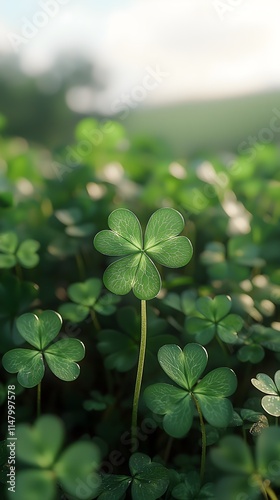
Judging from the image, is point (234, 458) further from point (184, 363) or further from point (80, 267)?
point (80, 267)

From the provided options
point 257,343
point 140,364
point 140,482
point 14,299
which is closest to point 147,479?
point 140,482

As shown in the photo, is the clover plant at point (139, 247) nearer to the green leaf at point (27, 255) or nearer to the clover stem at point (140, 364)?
the clover stem at point (140, 364)

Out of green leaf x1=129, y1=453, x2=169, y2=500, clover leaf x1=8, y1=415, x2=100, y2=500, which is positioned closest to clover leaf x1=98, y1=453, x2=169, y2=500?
green leaf x1=129, y1=453, x2=169, y2=500

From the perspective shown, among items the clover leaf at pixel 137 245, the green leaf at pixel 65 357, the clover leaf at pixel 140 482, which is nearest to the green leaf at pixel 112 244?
the clover leaf at pixel 137 245

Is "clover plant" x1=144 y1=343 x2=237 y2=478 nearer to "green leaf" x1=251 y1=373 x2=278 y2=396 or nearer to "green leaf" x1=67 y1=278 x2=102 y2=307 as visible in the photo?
"green leaf" x1=251 y1=373 x2=278 y2=396

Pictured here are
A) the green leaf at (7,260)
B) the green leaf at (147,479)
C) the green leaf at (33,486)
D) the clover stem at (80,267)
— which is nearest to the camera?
the green leaf at (33,486)

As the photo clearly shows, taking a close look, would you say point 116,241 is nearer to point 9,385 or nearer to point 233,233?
point 9,385
